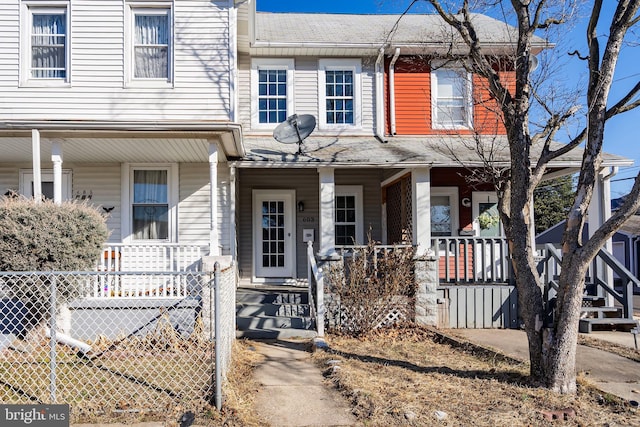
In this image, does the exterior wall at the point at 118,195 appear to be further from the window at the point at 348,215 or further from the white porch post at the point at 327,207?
the window at the point at 348,215

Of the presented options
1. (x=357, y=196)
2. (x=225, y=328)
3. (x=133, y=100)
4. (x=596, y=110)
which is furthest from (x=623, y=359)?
(x=133, y=100)

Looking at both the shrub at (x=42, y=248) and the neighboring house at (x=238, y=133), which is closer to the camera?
the shrub at (x=42, y=248)

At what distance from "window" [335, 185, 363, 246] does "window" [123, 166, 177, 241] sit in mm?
3934

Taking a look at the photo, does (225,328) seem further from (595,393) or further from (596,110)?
(596,110)

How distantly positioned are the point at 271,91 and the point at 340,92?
1.69 meters

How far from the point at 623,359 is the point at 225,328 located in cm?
542

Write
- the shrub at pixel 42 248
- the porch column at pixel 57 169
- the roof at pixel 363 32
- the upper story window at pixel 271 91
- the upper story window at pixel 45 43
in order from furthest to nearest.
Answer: the upper story window at pixel 271 91, the roof at pixel 363 32, the upper story window at pixel 45 43, the porch column at pixel 57 169, the shrub at pixel 42 248

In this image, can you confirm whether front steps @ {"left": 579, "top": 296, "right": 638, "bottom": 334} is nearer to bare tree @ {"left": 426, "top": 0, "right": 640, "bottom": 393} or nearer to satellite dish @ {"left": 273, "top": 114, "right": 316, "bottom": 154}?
bare tree @ {"left": 426, "top": 0, "right": 640, "bottom": 393}

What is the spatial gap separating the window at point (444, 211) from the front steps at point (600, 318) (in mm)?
3419

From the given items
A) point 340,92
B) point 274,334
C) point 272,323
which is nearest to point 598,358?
point 274,334

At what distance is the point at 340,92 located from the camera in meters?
11.2

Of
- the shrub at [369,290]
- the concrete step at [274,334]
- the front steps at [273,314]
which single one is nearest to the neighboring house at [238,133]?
the shrub at [369,290]

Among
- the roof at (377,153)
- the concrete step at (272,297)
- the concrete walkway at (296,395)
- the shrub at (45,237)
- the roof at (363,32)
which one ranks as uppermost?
the roof at (363,32)

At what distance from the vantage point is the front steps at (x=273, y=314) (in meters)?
7.42
